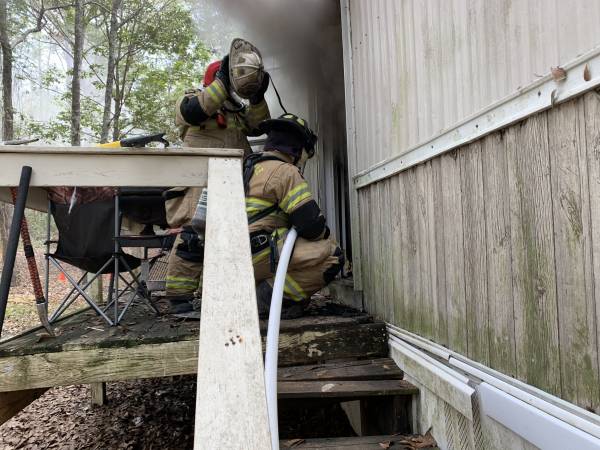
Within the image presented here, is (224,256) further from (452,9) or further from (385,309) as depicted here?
(385,309)

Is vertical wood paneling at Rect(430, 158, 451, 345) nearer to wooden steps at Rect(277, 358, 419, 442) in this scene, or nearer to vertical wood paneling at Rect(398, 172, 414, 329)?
vertical wood paneling at Rect(398, 172, 414, 329)

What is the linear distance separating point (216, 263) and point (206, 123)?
2.92 metres

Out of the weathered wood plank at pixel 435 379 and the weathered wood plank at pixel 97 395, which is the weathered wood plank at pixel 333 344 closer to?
the weathered wood plank at pixel 435 379

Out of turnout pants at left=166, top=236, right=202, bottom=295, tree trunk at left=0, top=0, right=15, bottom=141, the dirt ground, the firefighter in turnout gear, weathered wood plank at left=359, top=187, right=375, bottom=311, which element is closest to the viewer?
the firefighter in turnout gear

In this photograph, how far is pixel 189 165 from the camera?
187 cm

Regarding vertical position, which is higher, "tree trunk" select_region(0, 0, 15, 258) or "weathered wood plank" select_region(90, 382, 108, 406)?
"tree trunk" select_region(0, 0, 15, 258)

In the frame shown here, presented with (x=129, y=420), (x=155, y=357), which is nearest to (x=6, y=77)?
(x=129, y=420)

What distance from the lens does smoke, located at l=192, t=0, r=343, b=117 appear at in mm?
4641

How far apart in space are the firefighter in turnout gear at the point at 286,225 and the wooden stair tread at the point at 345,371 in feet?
1.59

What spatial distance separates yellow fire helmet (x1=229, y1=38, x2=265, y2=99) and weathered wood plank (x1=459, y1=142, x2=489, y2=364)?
2066 mm

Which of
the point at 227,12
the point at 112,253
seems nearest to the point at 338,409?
the point at 112,253

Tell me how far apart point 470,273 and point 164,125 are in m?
12.4

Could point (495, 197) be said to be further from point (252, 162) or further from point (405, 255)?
point (252, 162)

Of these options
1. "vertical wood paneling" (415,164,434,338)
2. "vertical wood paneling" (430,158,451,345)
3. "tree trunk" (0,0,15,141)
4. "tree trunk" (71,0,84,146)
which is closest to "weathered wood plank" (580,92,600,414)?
"vertical wood paneling" (430,158,451,345)
